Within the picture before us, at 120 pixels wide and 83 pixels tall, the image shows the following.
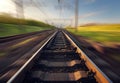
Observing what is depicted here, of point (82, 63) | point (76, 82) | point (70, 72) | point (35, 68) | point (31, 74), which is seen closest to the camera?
point (76, 82)

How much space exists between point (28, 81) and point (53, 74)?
705 mm

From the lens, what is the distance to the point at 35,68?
14.6 ft

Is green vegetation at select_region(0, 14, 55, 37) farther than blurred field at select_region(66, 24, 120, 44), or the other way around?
green vegetation at select_region(0, 14, 55, 37)

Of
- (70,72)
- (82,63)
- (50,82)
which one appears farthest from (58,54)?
(50,82)

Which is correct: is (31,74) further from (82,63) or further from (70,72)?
(82,63)

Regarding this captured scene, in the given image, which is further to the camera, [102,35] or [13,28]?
[13,28]

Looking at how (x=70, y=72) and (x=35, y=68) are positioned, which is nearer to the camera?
(x=70, y=72)

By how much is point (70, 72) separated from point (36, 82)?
1.03m

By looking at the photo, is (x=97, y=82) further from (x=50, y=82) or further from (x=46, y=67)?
(x=46, y=67)

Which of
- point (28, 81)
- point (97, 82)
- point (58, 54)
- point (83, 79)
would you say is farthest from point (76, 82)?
point (58, 54)

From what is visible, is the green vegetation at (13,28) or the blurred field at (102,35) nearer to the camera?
the blurred field at (102,35)

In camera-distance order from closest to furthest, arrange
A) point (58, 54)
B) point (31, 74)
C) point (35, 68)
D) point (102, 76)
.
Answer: point (102, 76), point (31, 74), point (35, 68), point (58, 54)

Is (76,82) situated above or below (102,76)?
below

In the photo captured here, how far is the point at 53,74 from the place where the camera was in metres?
3.91
